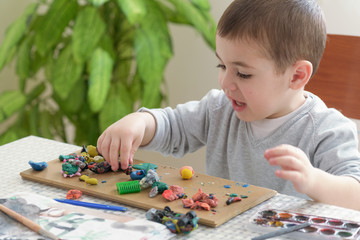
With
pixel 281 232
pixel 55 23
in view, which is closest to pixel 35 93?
pixel 55 23

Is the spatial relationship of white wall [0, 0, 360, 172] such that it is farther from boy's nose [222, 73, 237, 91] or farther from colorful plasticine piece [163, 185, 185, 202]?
colorful plasticine piece [163, 185, 185, 202]

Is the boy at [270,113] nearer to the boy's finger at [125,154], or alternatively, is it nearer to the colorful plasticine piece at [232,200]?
the boy's finger at [125,154]

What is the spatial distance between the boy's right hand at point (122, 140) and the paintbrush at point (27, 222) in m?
0.21

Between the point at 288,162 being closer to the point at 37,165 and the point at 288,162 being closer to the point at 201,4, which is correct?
the point at 37,165

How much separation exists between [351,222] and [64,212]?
39 cm

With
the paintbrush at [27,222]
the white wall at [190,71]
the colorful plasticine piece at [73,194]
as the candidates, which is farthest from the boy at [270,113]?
the white wall at [190,71]

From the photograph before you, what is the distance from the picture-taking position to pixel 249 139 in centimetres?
107

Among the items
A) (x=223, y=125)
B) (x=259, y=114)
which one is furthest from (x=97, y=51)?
(x=259, y=114)

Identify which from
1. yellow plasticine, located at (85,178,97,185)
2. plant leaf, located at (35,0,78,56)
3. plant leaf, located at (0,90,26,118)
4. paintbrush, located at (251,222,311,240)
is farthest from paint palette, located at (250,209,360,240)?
plant leaf, located at (0,90,26,118)

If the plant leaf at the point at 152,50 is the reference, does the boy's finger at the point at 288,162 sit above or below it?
above

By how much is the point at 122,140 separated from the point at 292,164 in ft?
1.09

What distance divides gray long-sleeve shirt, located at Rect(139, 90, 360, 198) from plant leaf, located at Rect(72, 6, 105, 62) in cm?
68

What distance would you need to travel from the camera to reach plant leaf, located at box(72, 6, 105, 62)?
1.73 meters

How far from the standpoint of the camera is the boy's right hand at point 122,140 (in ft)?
2.96
